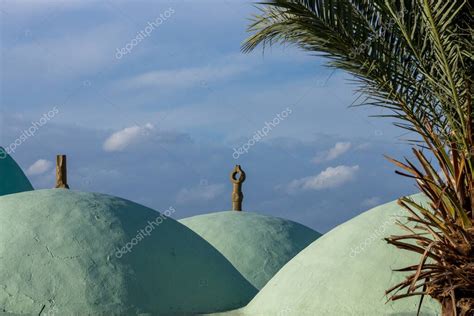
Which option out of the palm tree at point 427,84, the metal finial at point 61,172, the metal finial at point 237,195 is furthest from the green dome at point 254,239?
the palm tree at point 427,84

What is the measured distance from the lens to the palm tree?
722cm

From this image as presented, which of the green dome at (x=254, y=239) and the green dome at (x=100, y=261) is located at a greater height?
the green dome at (x=100, y=261)

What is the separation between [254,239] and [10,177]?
525 cm

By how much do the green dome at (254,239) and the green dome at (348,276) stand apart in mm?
2829

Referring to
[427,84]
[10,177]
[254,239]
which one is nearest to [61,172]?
[254,239]

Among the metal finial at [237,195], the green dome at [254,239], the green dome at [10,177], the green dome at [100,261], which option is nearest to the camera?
the green dome at [100,261]

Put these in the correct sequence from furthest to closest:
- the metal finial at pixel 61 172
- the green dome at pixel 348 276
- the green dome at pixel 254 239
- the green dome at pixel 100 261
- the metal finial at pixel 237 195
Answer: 1. the metal finial at pixel 237 195
2. the green dome at pixel 254 239
3. the metal finial at pixel 61 172
4. the green dome at pixel 100 261
5. the green dome at pixel 348 276

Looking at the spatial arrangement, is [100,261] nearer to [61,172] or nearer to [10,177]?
[61,172]

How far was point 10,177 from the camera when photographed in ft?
51.5

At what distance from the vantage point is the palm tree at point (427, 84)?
7.22m

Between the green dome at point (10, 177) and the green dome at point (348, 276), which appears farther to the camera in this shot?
the green dome at point (10, 177)

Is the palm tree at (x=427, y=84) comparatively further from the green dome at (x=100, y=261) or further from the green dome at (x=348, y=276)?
the green dome at (x=100, y=261)

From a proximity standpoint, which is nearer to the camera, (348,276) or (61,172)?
(348,276)

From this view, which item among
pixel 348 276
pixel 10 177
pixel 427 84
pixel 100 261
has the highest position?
pixel 427 84
